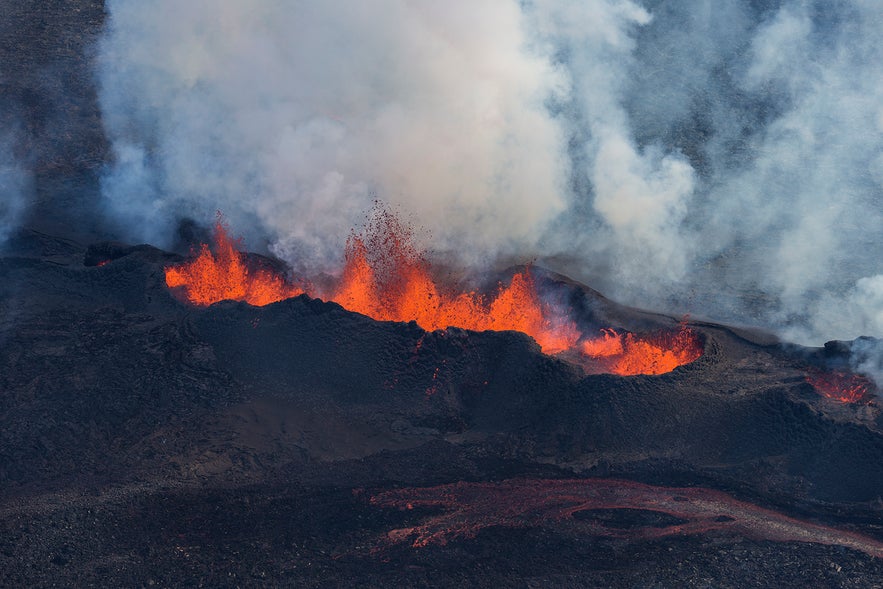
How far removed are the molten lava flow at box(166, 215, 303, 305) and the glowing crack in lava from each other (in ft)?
25.6

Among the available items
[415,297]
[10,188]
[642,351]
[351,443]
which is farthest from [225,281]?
[642,351]

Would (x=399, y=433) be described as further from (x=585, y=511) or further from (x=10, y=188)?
(x=10, y=188)

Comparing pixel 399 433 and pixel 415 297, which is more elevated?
pixel 415 297

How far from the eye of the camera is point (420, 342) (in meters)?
19.6

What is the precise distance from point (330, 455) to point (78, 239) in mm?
13423

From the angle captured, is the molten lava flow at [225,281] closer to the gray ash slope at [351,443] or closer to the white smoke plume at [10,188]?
the gray ash slope at [351,443]

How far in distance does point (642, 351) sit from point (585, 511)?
18.5 ft

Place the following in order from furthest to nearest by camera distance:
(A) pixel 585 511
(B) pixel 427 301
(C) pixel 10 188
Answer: (C) pixel 10 188, (B) pixel 427 301, (A) pixel 585 511

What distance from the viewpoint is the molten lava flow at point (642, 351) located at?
20.7 metres

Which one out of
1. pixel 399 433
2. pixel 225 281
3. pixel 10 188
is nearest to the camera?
pixel 399 433

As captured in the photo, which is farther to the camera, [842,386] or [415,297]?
[415,297]

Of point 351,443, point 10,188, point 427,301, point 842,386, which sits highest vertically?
point 10,188

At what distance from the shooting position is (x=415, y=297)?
2222 centimetres

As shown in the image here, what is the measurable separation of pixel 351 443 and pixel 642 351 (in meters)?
7.39
